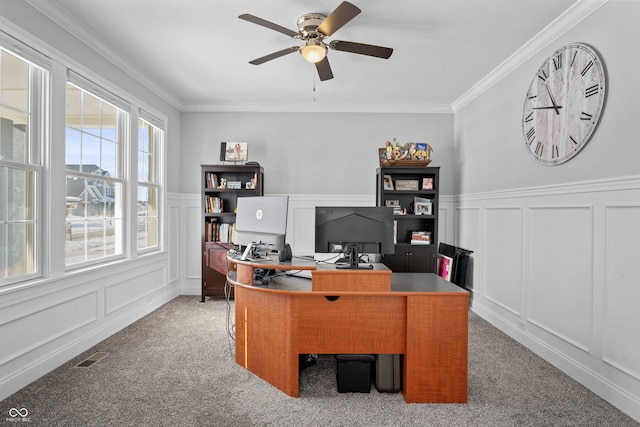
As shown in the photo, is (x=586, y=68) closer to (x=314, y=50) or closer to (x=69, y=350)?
(x=314, y=50)

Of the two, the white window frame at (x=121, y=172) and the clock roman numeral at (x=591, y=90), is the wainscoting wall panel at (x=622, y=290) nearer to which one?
the clock roman numeral at (x=591, y=90)


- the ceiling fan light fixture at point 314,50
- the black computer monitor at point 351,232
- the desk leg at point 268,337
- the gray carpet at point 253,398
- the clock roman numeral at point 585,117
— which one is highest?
the ceiling fan light fixture at point 314,50

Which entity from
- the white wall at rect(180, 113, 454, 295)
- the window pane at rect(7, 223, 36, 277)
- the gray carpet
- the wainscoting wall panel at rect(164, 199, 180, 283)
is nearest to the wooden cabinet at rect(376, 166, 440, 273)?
the white wall at rect(180, 113, 454, 295)

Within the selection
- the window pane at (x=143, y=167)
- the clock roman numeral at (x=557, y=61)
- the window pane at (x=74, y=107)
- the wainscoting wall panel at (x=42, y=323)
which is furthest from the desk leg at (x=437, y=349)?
the window pane at (x=143, y=167)

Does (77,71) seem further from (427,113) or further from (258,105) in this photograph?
(427,113)

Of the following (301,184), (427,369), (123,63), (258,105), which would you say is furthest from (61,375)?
(258,105)

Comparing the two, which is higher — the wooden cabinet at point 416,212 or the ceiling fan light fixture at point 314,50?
the ceiling fan light fixture at point 314,50

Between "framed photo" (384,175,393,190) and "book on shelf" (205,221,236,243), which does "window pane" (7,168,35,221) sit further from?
"framed photo" (384,175,393,190)

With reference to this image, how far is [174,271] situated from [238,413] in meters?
3.11

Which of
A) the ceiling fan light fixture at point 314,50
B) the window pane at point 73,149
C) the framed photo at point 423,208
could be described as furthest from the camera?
the framed photo at point 423,208

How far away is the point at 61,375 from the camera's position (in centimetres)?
252

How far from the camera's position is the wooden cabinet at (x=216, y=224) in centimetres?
447

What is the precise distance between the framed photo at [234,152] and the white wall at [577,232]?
10.0 ft

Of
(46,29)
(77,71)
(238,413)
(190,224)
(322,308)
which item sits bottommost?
(238,413)
